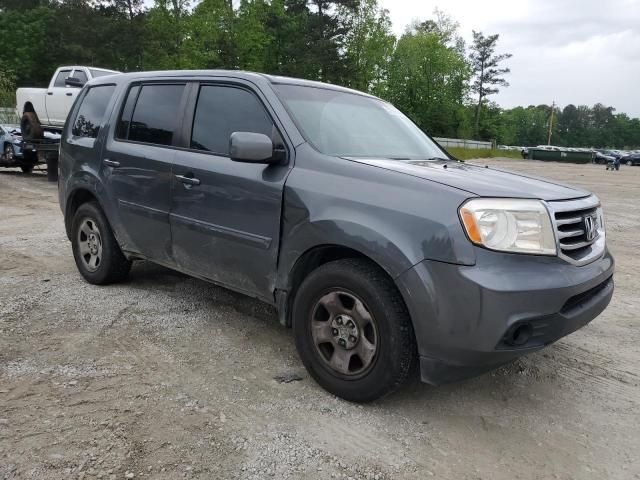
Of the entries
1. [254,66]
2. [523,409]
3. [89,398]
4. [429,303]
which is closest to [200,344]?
[89,398]

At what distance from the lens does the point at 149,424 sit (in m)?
2.72

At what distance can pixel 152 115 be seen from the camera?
4242mm

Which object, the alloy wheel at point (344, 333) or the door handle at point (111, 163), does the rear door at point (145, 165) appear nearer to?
the door handle at point (111, 163)

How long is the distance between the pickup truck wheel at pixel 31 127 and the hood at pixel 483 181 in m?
12.7

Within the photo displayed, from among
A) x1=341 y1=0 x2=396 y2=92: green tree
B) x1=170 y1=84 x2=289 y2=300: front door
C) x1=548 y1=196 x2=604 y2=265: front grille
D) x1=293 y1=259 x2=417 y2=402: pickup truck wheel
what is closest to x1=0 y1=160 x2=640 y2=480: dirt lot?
x1=293 y1=259 x2=417 y2=402: pickup truck wheel

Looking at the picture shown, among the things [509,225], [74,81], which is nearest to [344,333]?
[509,225]

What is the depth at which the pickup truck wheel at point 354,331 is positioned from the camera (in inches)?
108

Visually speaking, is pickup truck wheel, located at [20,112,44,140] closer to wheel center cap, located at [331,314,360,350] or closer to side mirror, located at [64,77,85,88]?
side mirror, located at [64,77,85,88]

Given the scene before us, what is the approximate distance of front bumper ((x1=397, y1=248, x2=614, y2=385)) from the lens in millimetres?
2486

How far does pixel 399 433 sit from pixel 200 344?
5.31ft

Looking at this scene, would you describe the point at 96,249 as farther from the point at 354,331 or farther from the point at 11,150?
the point at 11,150

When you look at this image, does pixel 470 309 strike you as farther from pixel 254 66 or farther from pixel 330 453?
pixel 254 66

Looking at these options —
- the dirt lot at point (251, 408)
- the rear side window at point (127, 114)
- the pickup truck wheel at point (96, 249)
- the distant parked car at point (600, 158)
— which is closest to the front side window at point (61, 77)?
the pickup truck wheel at point (96, 249)

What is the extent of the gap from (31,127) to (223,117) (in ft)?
39.2
